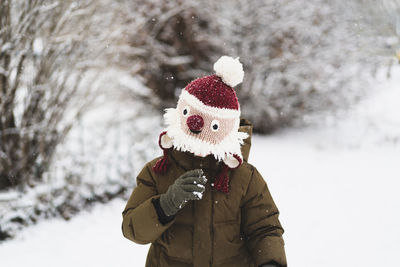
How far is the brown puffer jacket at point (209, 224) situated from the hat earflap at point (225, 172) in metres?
0.05

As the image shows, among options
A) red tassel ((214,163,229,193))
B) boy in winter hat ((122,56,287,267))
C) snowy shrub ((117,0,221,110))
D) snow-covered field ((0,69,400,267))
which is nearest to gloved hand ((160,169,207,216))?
boy in winter hat ((122,56,287,267))

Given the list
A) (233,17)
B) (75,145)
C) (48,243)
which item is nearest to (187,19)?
(233,17)

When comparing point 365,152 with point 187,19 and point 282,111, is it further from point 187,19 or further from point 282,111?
point 187,19

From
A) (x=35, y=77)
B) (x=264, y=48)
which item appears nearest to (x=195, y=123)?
(x=35, y=77)

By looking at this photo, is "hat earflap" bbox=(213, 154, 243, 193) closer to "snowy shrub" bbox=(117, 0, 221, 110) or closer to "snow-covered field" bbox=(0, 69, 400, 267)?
"snow-covered field" bbox=(0, 69, 400, 267)

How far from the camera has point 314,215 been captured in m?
4.34

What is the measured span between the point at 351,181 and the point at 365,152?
1.41 m

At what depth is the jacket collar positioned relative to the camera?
170cm

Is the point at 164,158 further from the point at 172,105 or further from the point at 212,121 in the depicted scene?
the point at 172,105

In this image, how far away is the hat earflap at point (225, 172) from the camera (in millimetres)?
1623

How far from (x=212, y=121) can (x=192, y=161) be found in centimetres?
22

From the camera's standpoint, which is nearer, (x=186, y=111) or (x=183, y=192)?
(x=183, y=192)

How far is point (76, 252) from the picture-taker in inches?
135

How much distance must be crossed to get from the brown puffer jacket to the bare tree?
2874 mm
